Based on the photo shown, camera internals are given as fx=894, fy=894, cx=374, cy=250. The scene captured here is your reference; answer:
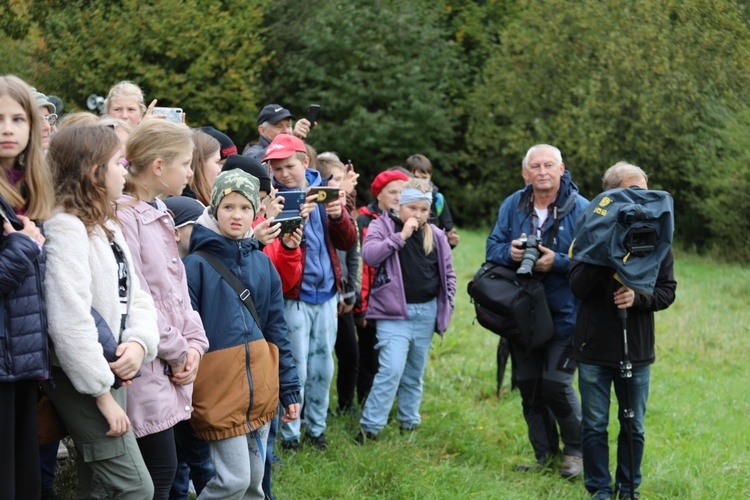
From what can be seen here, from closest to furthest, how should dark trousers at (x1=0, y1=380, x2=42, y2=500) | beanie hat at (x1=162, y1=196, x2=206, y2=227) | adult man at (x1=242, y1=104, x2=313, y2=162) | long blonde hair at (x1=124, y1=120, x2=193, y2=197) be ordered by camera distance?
dark trousers at (x1=0, y1=380, x2=42, y2=500) → long blonde hair at (x1=124, y1=120, x2=193, y2=197) → beanie hat at (x1=162, y1=196, x2=206, y2=227) → adult man at (x1=242, y1=104, x2=313, y2=162)

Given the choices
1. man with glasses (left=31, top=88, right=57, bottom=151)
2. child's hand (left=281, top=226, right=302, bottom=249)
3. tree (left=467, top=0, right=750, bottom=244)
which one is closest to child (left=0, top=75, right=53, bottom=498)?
man with glasses (left=31, top=88, right=57, bottom=151)

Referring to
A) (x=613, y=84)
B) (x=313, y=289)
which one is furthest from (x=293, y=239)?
(x=613, y=84)

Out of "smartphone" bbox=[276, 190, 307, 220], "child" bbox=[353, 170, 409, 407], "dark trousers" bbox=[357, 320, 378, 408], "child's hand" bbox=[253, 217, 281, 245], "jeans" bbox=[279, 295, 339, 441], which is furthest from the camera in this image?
"dark trousers" bbox=[357, 320, 378, 408]

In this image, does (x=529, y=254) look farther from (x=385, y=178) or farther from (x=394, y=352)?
(x=385, y=178)

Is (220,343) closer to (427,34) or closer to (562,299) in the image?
(562,299)

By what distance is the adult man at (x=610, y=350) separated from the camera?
18.1 ft

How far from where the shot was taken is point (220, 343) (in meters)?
4.16

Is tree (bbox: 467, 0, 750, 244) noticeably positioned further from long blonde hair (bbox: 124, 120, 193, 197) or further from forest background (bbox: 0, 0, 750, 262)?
long blonde hair (bbox: 124, 120, 193, 197)

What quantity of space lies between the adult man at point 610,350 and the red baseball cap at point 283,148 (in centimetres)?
195

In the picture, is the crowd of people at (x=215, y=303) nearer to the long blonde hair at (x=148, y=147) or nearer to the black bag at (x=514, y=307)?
the long blonde hair at (x=148, y=147)

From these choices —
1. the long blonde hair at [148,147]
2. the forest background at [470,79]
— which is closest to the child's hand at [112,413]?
the long blonde hair at [148,147]

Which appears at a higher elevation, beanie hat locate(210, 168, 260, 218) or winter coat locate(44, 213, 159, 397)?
beanie hat locate(210, 168, 260, 218)

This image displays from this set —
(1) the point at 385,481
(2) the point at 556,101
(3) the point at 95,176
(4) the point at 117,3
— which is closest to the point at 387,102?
(2) the point at 556,101

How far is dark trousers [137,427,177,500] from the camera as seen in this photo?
3690mm
